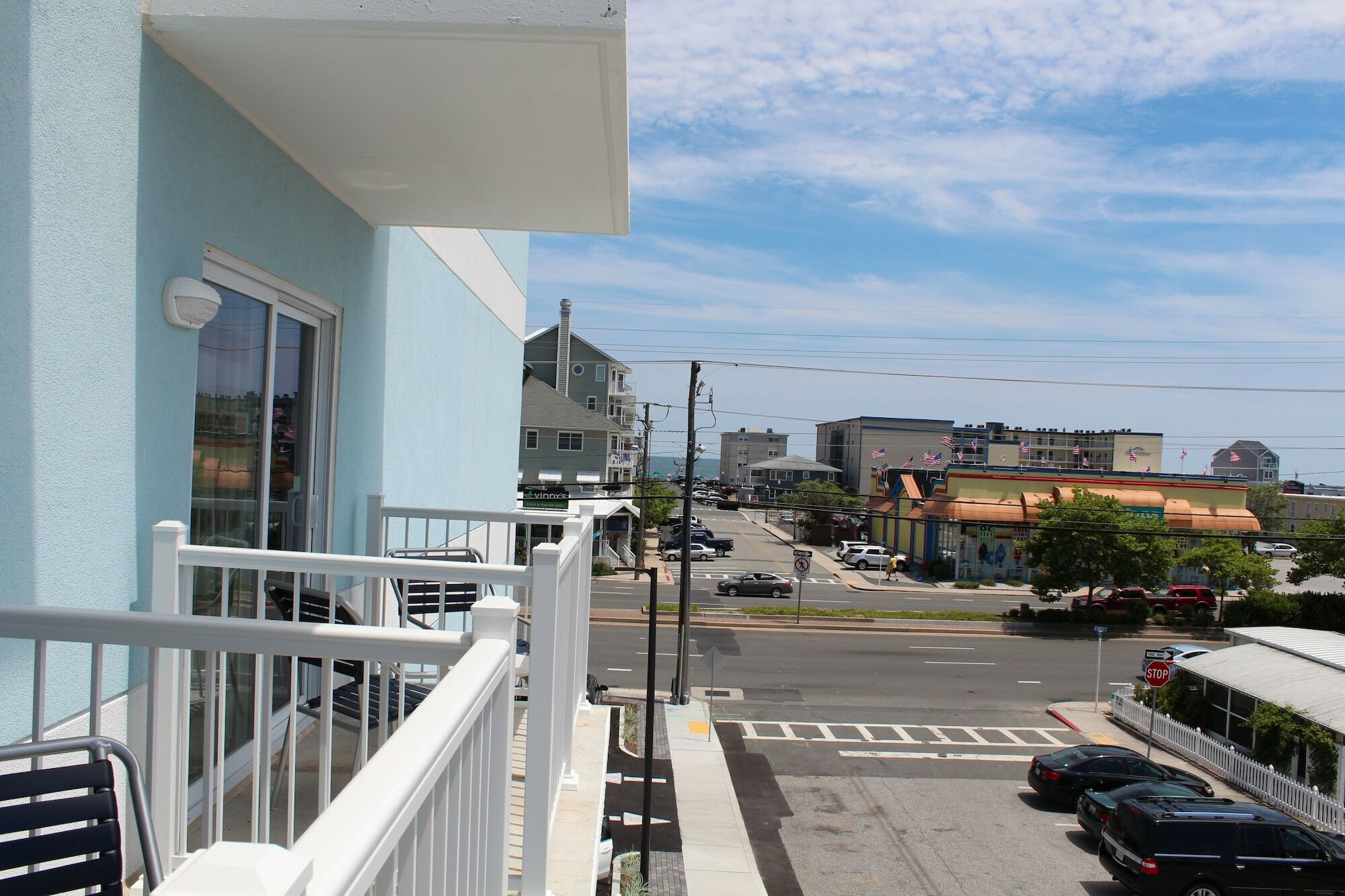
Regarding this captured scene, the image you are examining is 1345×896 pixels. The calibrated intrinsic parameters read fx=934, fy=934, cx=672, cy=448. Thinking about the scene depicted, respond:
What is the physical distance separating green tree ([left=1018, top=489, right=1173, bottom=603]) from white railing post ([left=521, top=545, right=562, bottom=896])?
3379 cm

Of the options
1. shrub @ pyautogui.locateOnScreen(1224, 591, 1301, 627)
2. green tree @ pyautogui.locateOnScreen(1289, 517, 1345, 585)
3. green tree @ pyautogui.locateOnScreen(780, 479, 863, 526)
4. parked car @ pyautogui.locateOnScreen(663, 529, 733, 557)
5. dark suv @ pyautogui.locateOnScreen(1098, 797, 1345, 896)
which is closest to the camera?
dark suv @ pyautogui.locateOnScreen(1098, 797, 1345, 896)

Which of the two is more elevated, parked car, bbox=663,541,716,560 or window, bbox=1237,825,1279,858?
window, bbox=1237,825,1279,858

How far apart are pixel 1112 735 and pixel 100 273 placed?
23.4 metres

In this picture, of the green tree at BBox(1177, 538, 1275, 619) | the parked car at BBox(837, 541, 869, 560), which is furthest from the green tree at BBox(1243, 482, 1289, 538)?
the green tree at BBox(1177, 538, 1275, 619)

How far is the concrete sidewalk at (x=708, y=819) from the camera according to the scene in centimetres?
1291

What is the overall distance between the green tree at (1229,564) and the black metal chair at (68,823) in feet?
132

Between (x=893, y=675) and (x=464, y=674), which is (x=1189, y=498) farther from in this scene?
(x=464, y=674)

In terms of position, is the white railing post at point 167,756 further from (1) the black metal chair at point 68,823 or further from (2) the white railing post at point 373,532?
(2) the white railing post at point 373,532

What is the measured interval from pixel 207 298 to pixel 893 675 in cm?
2470

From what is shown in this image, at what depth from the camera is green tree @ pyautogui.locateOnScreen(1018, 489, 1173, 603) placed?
3403cm

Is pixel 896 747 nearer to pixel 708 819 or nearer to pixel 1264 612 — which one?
pixel 708 819

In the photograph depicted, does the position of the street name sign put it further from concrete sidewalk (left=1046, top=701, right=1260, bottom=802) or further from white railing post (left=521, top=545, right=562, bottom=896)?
white railing post (left=521, top=545, right=562, bottom=896)

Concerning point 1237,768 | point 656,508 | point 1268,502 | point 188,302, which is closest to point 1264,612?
point 1237,768

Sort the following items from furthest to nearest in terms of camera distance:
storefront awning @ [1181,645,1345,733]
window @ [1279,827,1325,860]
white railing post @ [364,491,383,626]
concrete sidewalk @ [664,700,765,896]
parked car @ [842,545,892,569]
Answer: parked car @ [842,545,892,569]
storefront awning @ [1181,645,1345,733]
concrete sidewalk @ [664,700,765,896]
window @ [1279,827,1325,860]
white railing post @ [364,491,383,626]
